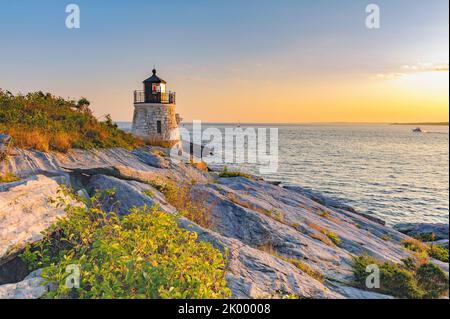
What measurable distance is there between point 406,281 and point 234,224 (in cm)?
517

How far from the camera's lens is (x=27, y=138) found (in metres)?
10.7

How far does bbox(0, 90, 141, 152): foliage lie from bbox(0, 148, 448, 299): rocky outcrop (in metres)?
0.73

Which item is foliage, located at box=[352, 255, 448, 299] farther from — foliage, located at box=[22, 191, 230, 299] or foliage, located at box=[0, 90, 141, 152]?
foliage, located at box=[0, 90, 141, 152]

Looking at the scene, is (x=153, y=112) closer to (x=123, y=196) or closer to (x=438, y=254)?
(x=123, y=196)

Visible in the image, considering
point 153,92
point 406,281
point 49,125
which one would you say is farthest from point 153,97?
point 406,281

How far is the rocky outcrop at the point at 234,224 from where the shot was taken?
221 inches

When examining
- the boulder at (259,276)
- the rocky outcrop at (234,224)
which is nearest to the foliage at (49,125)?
the rocky outcrop at (234,224)

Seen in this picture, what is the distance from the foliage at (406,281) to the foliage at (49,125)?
1175 centimetres

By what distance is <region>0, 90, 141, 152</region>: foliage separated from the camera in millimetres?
10981

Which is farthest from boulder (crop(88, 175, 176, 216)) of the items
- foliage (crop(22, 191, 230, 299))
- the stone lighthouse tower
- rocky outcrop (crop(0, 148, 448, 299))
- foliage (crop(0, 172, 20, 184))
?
the stone lighthouse tower
